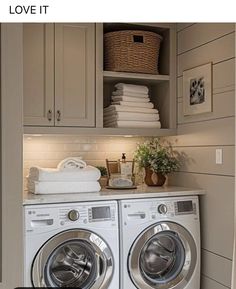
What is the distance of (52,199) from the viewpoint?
93.9 inches

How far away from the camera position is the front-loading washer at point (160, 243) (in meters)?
2.56

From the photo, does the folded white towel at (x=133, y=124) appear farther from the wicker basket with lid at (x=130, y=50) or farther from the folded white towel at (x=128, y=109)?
the wicker basket with lid at (x=130, y=50)

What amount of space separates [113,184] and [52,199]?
658 millimetres

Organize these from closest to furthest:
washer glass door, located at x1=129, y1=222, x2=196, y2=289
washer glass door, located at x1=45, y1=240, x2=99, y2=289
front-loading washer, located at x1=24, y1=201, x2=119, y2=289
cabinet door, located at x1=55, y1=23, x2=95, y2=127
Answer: front-loading washer, located at x1=24, y1=201, x2=119, y2=289 < washer glass door, located at x1=45, y1=240, x2=99, y2=289 < washer glass door, located at x1=129, y1=222, x2=196, y2=289 < cabinet door, located at x1=55, y1=23, x2=95, y2=127

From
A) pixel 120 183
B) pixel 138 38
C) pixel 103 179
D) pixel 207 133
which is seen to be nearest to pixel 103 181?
pixel 103 179

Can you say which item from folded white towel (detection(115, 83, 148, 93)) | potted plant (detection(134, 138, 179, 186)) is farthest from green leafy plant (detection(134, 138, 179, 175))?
folded white towel (detection(115, 83, 148, 93))

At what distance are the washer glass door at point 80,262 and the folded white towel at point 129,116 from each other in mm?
964

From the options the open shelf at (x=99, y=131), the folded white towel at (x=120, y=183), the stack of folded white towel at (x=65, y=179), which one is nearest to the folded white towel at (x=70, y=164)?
the stack of folded white towel at (x=65, y=179)

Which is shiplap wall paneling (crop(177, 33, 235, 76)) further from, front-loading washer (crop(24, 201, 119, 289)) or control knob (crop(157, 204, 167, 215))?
front-loading washer (crop(24, 201, 119, 289))

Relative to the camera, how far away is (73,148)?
3180 millimetres

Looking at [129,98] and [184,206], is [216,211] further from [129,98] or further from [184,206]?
[129,98]

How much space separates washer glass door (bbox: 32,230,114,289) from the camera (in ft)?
7.89

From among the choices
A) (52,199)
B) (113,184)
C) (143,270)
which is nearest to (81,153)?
(113,184)

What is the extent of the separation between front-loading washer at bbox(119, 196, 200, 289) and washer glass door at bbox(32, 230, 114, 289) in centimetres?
14
